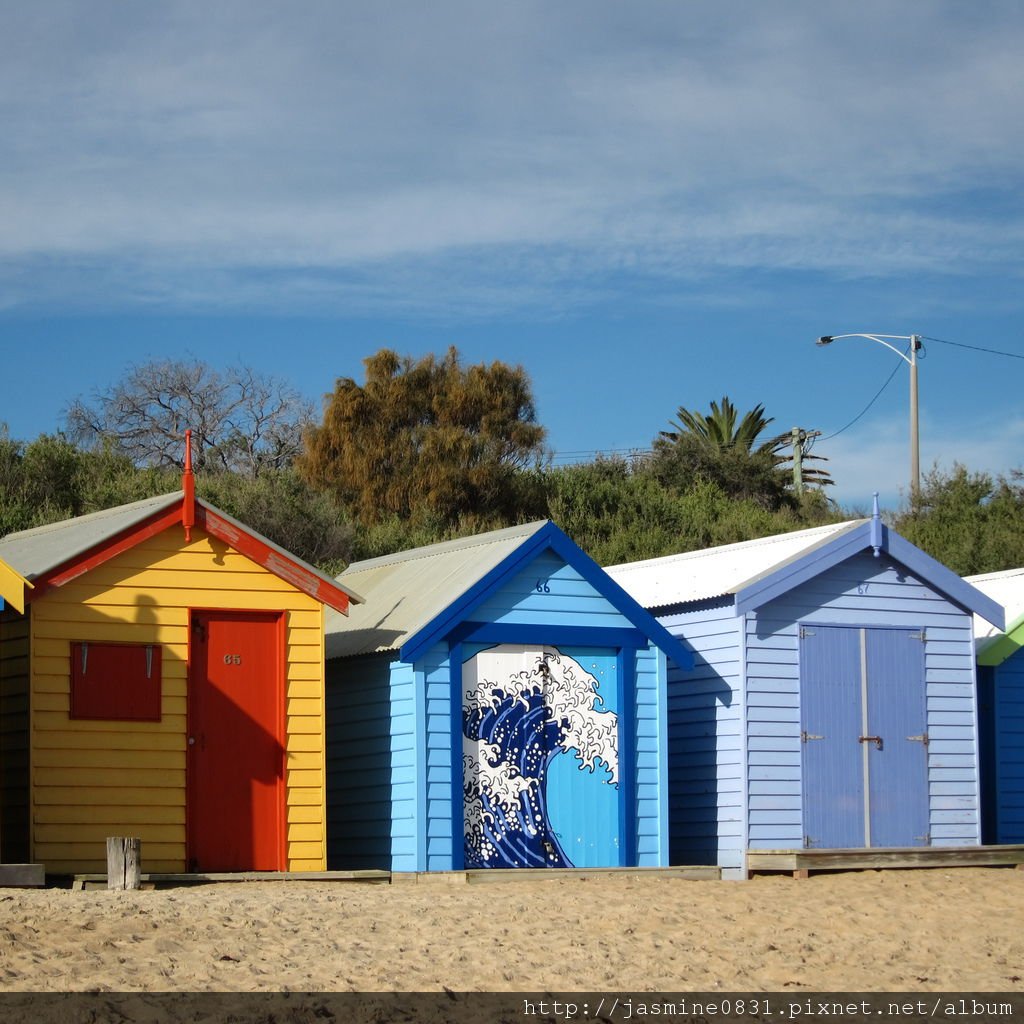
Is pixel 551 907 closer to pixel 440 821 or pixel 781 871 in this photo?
pixel 440 821

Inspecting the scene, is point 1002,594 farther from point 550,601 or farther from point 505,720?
point 505,720

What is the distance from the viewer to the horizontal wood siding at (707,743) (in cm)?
1761

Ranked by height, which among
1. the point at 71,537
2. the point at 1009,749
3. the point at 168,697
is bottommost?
the point at 1009,749

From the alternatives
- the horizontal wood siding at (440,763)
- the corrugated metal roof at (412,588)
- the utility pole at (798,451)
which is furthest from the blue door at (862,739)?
the utility pole at (798,451)

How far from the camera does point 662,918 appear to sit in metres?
13.0

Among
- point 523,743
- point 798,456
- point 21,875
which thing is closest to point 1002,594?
point 523,743

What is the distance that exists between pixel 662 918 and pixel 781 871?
449 centimetres

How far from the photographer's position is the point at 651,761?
677 inches

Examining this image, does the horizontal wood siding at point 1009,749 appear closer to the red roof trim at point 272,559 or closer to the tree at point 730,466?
the red roof trim at point 272,559

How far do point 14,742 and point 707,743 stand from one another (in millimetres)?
7172

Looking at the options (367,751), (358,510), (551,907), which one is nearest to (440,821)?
(367,751)

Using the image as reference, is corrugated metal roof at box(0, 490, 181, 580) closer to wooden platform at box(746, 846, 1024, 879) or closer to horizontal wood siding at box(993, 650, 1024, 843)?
wooden platform at box(746, 846, 1024, 879)

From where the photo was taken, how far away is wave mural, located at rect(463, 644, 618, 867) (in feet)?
Answer: 53.7

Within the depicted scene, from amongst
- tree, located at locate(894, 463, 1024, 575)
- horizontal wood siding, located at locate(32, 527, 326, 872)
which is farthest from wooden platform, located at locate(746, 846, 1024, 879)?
tree, located at locate(894, 463, 1024, 575)
